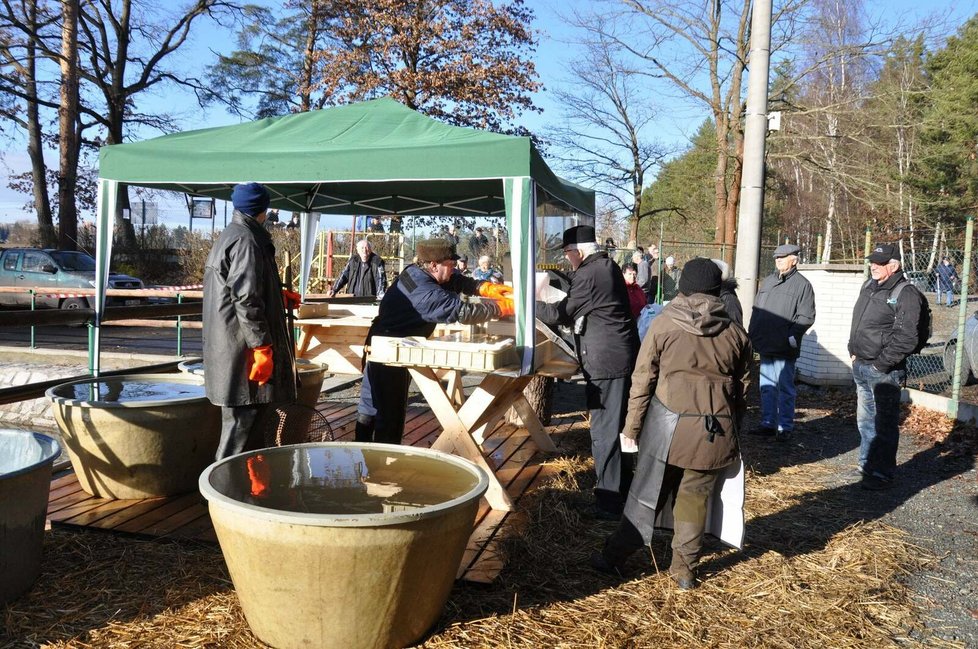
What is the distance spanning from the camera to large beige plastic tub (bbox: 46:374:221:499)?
13.4ft

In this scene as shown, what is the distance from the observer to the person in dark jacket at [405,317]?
465 centimetres

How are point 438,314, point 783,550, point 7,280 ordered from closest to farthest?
point 783,550 → point 438,314 → point 7,280

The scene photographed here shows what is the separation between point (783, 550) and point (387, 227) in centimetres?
1934

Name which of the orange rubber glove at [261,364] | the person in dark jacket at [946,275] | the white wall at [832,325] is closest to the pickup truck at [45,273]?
the white wall at [832,325]

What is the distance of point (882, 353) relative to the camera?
217 inches

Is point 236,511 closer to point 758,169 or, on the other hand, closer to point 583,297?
point 583,297

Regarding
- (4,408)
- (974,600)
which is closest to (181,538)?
(974,600)

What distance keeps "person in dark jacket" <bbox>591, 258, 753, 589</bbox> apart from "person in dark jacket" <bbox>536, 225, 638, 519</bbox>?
3.31 ft

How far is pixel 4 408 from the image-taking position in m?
10.2

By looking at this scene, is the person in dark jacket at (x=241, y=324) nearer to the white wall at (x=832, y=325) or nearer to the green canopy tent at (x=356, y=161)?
the green canopy tent at (x=356, y=161)

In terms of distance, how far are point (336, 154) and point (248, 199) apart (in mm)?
1260

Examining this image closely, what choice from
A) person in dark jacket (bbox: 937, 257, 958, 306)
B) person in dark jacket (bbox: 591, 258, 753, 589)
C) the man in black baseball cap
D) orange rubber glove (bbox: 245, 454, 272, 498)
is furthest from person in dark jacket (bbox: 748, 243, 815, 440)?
person in dark jacket (bbox: 937, 257, 958, 306)

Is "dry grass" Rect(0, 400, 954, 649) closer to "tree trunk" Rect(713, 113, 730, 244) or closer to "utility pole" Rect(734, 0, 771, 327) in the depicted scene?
"utility pole" Rect(734, 0, 771, 327)

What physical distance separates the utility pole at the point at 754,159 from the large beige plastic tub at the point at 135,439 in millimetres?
5478
